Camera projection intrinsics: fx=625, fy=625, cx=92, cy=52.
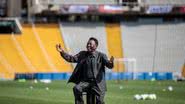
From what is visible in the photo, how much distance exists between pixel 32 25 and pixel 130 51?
1063 centimetres

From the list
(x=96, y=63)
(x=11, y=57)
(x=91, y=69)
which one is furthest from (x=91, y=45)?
(x=11, y=57)

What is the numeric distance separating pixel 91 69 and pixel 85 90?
1.53ft

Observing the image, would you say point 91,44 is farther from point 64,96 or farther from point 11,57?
point 11,57

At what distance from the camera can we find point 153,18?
67.9 metres

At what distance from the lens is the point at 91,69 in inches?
527


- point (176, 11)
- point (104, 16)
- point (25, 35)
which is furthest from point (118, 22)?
point (25, 35)

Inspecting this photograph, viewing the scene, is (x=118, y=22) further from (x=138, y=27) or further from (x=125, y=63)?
(x=125, y=63)

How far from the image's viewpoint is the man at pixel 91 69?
13266 mm

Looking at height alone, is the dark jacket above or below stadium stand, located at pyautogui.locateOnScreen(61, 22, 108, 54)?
above

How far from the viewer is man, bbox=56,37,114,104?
1327cm

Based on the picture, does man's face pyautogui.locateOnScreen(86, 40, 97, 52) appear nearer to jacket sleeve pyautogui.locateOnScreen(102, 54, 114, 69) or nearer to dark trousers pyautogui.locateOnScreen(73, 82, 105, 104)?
jacket sleeve pyautogui.locateOnScreen(102, 54, 114, 69)

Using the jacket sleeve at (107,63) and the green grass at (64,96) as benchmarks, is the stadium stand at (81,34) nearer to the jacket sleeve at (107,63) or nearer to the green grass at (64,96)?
the green grass at (64,96)

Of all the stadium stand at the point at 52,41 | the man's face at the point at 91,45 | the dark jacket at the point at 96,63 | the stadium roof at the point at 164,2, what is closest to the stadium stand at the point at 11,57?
the stadium stand at the point at 52,41

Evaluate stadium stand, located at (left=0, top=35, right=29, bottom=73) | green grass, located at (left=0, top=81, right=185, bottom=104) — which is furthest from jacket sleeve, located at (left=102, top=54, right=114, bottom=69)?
stadium stand, located at (left=0, top=35, right=29, bottom=73)
